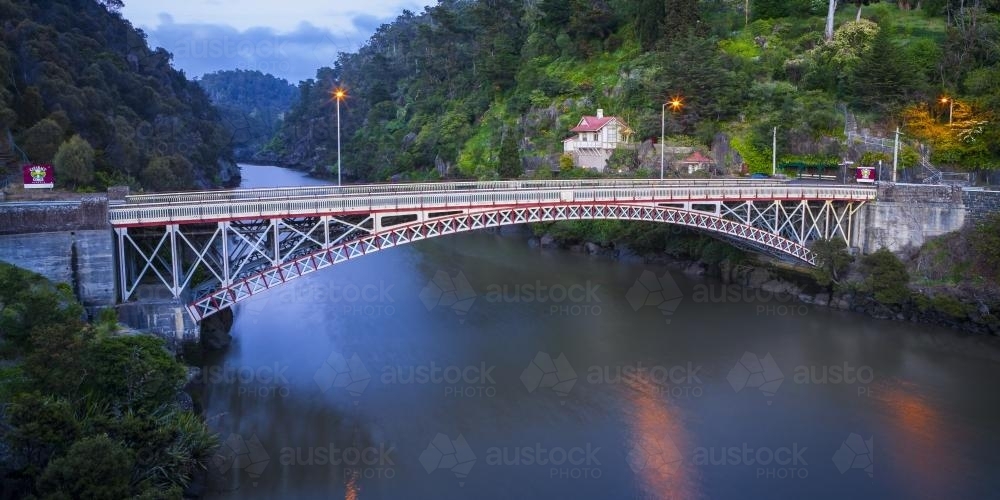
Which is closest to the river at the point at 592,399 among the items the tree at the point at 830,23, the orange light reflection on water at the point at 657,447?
the orange light reflection on water at the point at 657,447

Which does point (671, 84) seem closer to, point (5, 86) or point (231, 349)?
point (231, 349)

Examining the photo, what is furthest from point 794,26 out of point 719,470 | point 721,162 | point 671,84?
point 719,470

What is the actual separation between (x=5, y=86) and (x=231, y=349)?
84.8 ft

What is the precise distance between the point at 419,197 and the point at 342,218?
3.49m

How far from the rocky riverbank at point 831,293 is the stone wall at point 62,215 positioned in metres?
29.6

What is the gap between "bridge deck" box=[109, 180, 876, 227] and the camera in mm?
25234

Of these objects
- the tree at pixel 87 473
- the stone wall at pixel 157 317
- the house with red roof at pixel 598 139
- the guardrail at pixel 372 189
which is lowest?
the tree at pixel 87 473

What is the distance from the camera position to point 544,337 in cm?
3206

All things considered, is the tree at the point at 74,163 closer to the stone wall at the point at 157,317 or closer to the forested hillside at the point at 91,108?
the forested hillside at the point at 91,108

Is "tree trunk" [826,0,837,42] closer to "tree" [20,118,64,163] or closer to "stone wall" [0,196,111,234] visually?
"stone wall" [0,196,111,234]

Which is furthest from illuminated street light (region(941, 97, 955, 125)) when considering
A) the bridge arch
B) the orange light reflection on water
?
the orange light reflection on water

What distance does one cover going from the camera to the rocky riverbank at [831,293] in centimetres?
3134

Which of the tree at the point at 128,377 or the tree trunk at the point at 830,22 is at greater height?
the tree trunk at the point at 830,22

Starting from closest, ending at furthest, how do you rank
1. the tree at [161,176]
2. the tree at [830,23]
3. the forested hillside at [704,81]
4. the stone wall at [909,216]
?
the stone wall at [909,216]
the forested hillside at [704,81]
the tree at [161,176]
the tree at [830,23]
